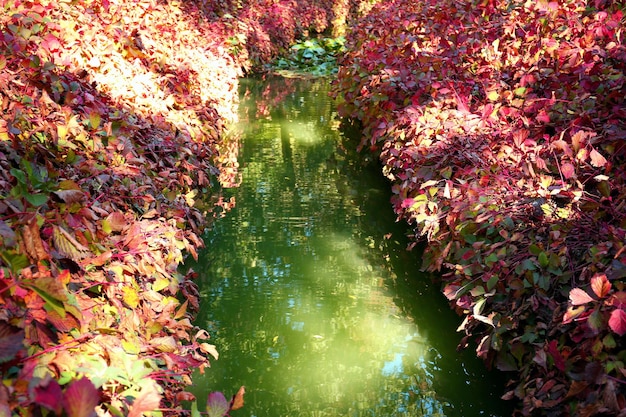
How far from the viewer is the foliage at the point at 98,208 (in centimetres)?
156

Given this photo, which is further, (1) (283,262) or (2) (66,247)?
(1) (283,262)

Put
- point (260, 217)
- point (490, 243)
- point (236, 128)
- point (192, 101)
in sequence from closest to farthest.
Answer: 1. point (490, 243)
2. point (260, 217)
3. point (192, 101)
4. point (236, 128)

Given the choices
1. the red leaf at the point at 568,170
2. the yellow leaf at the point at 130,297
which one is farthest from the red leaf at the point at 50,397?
the red leaf at the point at 568,170

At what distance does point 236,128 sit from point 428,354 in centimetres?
532

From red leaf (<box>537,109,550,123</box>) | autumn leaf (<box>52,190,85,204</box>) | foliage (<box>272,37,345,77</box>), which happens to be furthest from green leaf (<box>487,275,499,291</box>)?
foliage (<box>272,37,345,77</box>)

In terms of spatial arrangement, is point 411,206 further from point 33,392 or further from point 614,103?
point 33,392

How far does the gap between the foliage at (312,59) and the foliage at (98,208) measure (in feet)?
21.5

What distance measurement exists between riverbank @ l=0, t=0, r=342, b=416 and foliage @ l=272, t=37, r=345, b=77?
5943 mm

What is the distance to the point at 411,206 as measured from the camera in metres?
3.67

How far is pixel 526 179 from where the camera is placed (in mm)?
3285

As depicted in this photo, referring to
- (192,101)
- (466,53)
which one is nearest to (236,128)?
(192,101)

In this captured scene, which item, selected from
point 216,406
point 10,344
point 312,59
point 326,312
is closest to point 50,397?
point 10,344

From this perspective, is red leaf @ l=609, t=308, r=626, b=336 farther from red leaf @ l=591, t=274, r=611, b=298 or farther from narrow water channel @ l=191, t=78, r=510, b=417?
narrow water channel @ l=191, t=78, r=510, b=417

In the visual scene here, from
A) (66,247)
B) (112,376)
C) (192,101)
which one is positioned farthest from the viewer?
(192,101)
